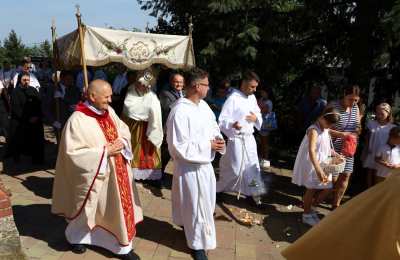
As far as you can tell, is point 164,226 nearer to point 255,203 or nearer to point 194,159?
point 194,159

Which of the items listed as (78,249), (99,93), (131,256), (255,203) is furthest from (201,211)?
(255,203)

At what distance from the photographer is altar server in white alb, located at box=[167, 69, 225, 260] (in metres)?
4.34

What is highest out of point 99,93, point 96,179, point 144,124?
point 99,93

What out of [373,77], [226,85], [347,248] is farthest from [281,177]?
[347,248]

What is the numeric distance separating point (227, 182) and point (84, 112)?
2.73 metres

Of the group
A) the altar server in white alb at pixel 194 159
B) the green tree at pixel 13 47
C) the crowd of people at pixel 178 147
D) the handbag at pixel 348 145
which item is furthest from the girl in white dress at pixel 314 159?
the green tree at pixel 13 47

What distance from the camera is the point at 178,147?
14.1 feet

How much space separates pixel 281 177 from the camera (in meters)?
8.16

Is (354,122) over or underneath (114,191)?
over

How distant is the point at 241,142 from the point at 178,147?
1.94m

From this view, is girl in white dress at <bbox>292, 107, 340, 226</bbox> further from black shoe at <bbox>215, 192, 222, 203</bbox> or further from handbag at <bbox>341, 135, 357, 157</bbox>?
black shoe at <bbox>215, 192, 222, 203</bbox>

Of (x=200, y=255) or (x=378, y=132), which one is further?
(x=378, y=132)

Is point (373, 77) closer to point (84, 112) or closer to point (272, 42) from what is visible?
point (272, 42)

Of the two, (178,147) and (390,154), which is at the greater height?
(178,147)
